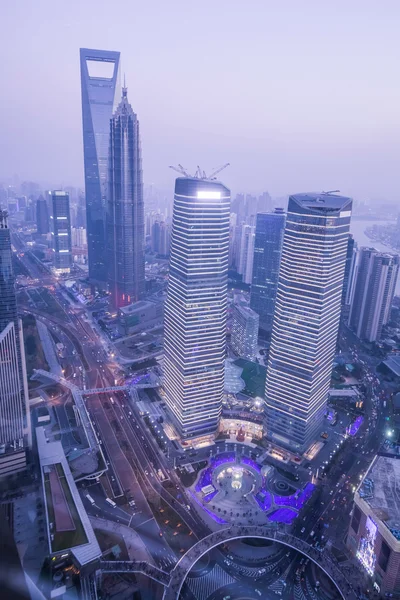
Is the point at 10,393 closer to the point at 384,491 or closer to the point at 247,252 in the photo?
the point at 384,491

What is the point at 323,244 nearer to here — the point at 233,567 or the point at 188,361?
the point at 188,361

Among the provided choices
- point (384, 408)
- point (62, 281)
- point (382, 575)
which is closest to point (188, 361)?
point (382, 575)

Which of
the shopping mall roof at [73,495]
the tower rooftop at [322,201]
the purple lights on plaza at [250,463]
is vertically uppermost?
the tower rooftop at [322,201]

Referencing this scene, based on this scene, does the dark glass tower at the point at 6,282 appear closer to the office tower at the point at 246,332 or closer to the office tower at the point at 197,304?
the office tower at the point at 197,304

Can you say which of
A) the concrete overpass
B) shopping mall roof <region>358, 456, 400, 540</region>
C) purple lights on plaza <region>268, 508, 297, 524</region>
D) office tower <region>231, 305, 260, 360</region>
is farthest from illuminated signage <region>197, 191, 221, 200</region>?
the concrete overpass

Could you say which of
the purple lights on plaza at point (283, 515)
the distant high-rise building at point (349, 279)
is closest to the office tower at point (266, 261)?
the distant high-rise building at point (349, 279)

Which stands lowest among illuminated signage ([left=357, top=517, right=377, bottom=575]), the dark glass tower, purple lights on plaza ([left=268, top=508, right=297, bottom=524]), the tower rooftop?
purple lights on plaza ([left=268, top=508, right=297, bottom=524])

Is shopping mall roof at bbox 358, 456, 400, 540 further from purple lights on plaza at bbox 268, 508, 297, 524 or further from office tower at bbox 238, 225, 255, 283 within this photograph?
office tower at bbox 238, 225, 255, 283
